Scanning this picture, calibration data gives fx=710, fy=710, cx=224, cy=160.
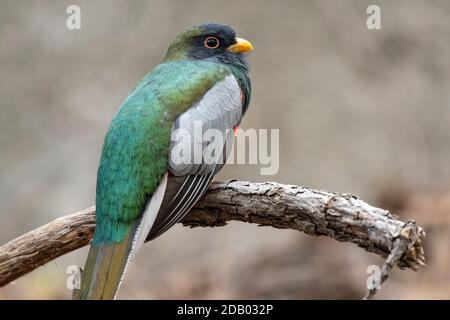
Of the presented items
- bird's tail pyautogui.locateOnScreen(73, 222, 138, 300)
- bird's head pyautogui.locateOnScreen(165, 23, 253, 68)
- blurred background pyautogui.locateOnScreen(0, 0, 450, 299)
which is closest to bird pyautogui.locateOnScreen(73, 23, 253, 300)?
bird's tail pyautogui.locateOnScreen(73, 222, 138, 300)

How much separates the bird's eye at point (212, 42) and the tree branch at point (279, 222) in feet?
4.53

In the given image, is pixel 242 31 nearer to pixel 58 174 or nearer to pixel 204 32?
pixel 58 174

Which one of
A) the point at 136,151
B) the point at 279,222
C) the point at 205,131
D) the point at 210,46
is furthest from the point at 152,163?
the point at 210,46

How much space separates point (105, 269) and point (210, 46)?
224 cm

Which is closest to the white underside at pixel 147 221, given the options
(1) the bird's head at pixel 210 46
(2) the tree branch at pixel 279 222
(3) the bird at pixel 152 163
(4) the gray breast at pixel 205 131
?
(3) the bird at pixel 152 163

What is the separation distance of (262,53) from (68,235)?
610 centimetres

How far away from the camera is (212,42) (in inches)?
226

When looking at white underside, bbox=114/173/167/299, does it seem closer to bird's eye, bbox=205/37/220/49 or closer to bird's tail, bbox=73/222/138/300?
bird's tail, bbox=73/222/138/300

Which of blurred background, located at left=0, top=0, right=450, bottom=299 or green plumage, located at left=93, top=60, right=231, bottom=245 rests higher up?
blurred background, located at left=0, top=0, right=450, bottom=299

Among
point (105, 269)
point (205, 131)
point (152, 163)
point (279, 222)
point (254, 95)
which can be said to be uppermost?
point (254, 95)

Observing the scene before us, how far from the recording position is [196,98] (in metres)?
4.99

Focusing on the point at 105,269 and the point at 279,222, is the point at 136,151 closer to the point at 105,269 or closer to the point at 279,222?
the point at 105,269

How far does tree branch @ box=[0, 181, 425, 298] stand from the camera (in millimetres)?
3627

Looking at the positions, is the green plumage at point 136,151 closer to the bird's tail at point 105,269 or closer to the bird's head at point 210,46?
the bird's tail at point 105,269
